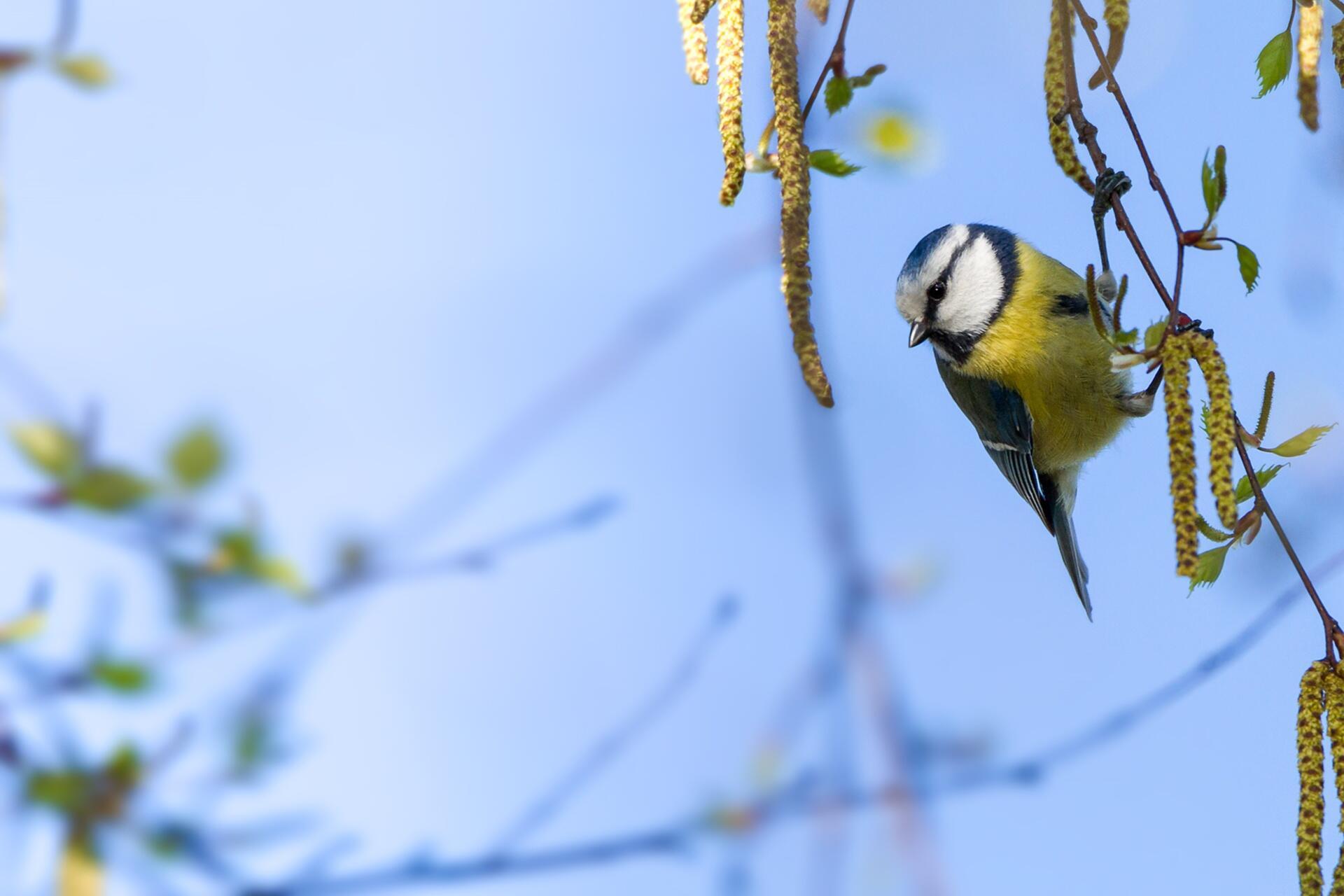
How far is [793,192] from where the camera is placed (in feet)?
1.91

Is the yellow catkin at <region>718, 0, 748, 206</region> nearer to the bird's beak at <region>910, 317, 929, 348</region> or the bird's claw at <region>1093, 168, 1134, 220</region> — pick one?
the bird's claw at <region>1093, 168, 1134, 220</region>

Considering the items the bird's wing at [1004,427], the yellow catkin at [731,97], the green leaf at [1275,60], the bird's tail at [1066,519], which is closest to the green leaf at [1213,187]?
the green leaf at [1275,60]

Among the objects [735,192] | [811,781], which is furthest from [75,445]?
[811,781]

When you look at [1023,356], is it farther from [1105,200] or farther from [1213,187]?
[1213,187]

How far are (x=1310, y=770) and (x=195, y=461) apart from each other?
2.37 feet

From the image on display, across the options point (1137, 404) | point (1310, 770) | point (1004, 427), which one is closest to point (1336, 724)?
point (1310, 770)

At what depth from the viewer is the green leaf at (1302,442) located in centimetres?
68

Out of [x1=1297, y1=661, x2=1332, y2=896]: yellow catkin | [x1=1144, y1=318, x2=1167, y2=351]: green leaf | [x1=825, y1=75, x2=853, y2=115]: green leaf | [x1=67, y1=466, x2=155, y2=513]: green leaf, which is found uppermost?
[x1=825, y1=75, x2=853, y2=115]: green leaf

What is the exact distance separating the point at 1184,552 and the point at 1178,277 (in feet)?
0.49

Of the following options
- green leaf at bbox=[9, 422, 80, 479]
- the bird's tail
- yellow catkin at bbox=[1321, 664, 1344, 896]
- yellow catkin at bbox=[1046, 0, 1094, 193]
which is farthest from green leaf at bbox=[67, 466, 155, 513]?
the bird's tail

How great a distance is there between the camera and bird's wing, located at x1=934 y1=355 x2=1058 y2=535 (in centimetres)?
173

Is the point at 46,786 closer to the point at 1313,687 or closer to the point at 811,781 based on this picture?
the point at 811,781

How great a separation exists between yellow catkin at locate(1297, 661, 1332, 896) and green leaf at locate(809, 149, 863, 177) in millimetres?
403

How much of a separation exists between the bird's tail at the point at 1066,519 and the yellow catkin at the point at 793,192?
1.35 m
